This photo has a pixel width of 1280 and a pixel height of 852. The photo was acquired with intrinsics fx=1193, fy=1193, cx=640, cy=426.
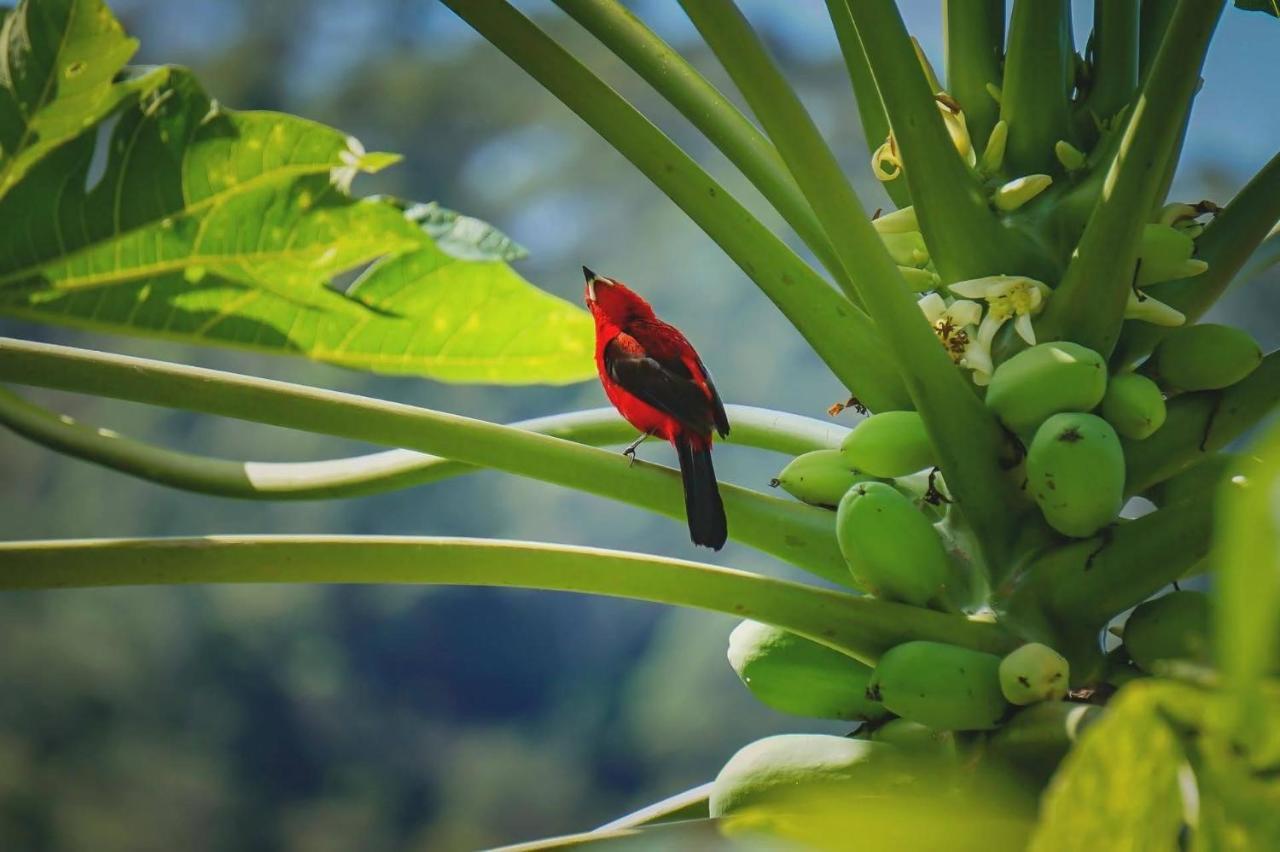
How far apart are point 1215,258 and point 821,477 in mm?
341

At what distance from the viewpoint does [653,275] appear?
13.1ft

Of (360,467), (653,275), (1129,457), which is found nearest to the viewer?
(1129,457)

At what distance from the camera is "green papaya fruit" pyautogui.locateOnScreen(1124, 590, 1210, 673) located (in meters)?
0.78

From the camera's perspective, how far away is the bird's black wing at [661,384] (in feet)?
3.72

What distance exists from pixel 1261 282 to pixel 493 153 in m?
2.50

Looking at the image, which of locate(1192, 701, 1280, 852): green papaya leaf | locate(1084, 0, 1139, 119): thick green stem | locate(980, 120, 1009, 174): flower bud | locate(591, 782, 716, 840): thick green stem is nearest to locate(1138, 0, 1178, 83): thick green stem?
locate(1084, 0, 1139, 119): thick green stem

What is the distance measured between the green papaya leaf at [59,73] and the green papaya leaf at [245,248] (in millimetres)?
17

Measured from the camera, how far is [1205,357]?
0.84m

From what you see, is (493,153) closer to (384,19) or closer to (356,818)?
(384,19)

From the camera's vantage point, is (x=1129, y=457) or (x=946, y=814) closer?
(x=946, y=814)

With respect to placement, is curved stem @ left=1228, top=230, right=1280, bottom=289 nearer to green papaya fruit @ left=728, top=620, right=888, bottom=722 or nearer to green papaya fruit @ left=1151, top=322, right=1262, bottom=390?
green papaya fruit @ left=1151, top=322, right=1262, bottom=390

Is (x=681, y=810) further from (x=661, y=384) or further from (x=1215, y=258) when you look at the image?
(x=1215, y=258)

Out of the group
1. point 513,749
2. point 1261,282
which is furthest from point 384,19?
point 1261,282

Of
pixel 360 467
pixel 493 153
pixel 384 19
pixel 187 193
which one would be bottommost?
pixel 360 467
